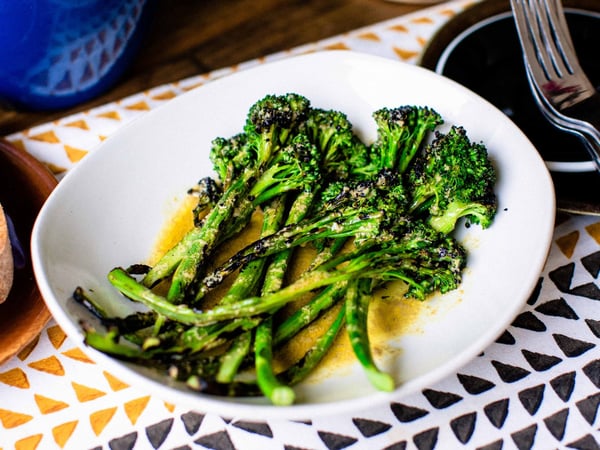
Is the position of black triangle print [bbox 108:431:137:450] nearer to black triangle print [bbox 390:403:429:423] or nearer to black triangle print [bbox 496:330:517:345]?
black triangle print [bbox 390:403:429:423]

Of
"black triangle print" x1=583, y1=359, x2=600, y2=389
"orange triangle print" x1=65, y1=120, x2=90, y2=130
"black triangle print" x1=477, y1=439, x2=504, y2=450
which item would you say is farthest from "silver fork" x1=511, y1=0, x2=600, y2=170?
"orange triangle print" x1=65, y1=120, x2=90, y2=130

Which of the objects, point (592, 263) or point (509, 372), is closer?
point (509, 372)

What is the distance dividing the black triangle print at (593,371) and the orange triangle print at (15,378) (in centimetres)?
123

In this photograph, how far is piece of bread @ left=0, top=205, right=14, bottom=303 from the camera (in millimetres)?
1303

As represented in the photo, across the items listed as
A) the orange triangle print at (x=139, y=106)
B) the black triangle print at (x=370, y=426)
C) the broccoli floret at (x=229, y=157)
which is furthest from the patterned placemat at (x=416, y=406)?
the orange triangle print at (x=139, y=106)

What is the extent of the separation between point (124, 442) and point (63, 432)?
140 millimetres

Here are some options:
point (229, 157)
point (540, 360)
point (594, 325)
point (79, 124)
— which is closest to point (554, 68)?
point (594, 325)

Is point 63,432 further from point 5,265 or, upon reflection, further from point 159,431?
point 5,265

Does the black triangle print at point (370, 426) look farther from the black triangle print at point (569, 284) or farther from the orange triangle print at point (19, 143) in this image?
the orange triangle print at point (19, 143)

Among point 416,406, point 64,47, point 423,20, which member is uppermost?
point 64,47

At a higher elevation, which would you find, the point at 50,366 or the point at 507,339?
the point at 50,366

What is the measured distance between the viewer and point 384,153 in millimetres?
1479

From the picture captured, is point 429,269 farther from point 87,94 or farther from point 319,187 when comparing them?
point 87,94

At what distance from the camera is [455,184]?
1327 millimetres
